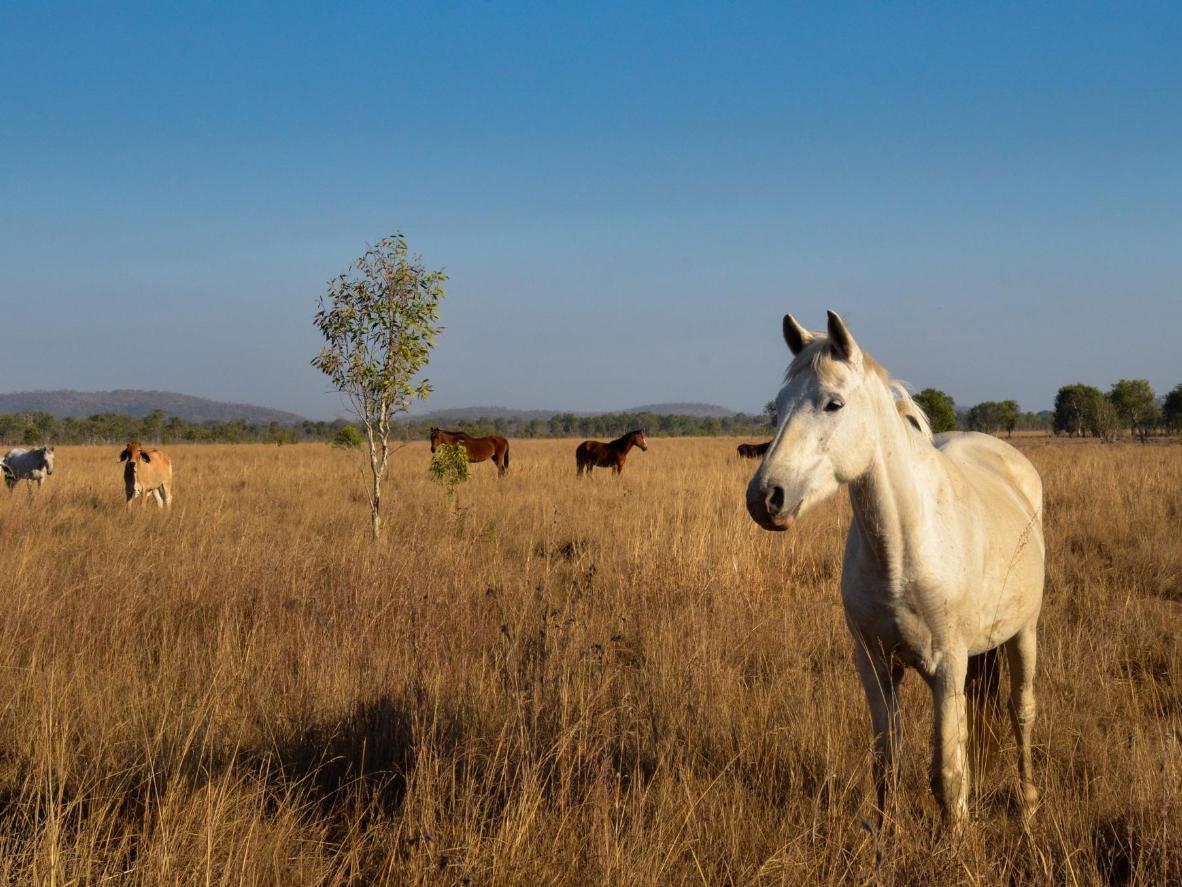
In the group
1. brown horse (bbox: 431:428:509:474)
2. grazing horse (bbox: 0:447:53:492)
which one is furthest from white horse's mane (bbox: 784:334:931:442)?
brown horse (bbox: 431:428:509:474)

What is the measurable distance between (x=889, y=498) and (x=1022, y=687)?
1566 mm

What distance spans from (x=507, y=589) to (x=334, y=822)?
310 centimetres

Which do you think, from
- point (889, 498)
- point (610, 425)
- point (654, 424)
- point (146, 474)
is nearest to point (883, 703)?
point (889, 498)

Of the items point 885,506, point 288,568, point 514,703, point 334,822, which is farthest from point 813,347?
point 288,568

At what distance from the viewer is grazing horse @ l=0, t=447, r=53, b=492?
624 inches

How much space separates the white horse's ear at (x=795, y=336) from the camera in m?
2.60

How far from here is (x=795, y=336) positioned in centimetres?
263

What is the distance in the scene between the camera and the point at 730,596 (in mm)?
6008

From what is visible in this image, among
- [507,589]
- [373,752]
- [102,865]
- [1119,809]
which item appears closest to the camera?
[102,865]

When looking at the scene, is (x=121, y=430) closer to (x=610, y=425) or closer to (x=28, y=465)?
(x=610, y=425)

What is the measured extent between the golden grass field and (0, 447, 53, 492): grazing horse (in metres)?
10.3

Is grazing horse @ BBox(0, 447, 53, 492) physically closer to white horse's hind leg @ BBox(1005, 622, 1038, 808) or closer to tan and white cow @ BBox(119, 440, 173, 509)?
tan and white cow @ BBox(119, 440, 173, 509)

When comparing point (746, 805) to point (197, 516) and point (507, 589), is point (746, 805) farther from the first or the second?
point (197, 516)

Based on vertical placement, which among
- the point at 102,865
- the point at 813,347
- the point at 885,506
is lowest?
the point at 102,865
